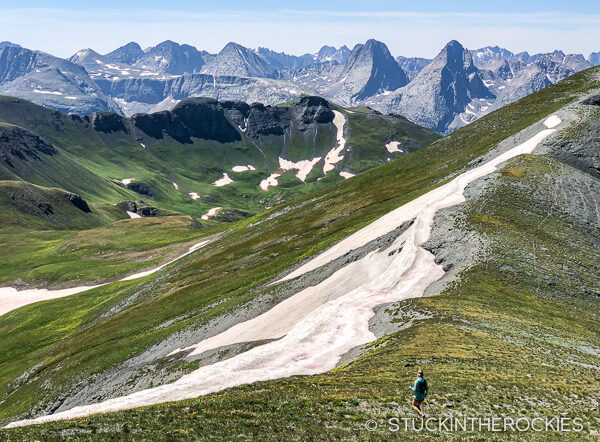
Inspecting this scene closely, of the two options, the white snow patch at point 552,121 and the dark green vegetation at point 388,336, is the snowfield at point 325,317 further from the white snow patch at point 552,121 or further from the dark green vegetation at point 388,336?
the white snow patch at point 552,121

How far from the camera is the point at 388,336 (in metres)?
43.9

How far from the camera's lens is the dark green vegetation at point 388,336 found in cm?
2530

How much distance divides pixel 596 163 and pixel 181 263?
11158 cm

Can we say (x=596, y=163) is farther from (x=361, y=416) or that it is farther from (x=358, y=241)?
(x=361, y=416)

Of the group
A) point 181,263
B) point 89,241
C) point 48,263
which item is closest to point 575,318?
point 181,263

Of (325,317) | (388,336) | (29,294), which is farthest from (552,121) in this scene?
(29,294)

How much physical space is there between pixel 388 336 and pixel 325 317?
1365 cm

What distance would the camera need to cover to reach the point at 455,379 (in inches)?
1151

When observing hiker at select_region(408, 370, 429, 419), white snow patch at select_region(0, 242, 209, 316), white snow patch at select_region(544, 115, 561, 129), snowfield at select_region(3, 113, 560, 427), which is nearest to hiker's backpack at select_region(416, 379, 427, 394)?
hiker at select_region(408, 370, 429, 419)

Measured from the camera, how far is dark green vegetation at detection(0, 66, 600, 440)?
25297 millimetres

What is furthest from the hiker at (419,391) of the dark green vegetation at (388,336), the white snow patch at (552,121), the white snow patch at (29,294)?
the white snow patch at (29,294)

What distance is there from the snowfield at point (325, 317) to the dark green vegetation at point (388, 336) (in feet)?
18.8

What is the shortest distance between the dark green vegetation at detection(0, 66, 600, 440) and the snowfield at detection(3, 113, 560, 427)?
18.8ft

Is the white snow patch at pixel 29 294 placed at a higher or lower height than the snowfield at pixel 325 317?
lower
